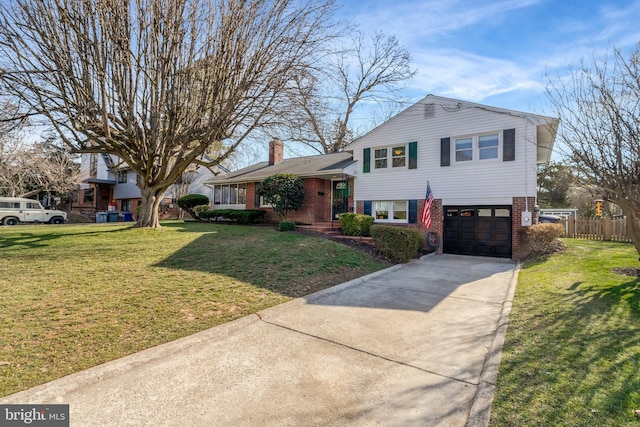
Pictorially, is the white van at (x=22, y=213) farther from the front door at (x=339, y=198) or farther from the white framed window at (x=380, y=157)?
the white framed window at (x=380, y=157)

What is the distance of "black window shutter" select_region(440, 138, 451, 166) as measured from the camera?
13781mm

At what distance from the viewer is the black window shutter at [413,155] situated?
1462cm

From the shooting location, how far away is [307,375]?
332cm

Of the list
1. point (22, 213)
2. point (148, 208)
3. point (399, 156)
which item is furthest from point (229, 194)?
point (22, 213)

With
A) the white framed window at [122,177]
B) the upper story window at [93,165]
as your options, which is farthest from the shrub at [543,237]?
the upper story window at [93,165]

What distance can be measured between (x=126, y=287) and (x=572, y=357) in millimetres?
6726

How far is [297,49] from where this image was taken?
10.5 metres

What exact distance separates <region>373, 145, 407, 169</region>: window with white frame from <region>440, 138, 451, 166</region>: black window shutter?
173 centimetres

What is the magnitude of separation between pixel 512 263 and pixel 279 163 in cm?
1570

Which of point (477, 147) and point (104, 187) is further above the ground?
point (477, 147)

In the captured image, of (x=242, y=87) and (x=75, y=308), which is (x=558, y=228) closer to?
(x=242, y=87)

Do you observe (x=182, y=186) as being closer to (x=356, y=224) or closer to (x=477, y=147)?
(x=356, y=224)

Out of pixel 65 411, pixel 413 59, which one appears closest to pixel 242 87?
pixel 65 411

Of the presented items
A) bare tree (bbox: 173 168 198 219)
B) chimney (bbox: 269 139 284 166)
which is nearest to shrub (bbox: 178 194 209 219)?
chimney (bbox: 269 139 284 166)
